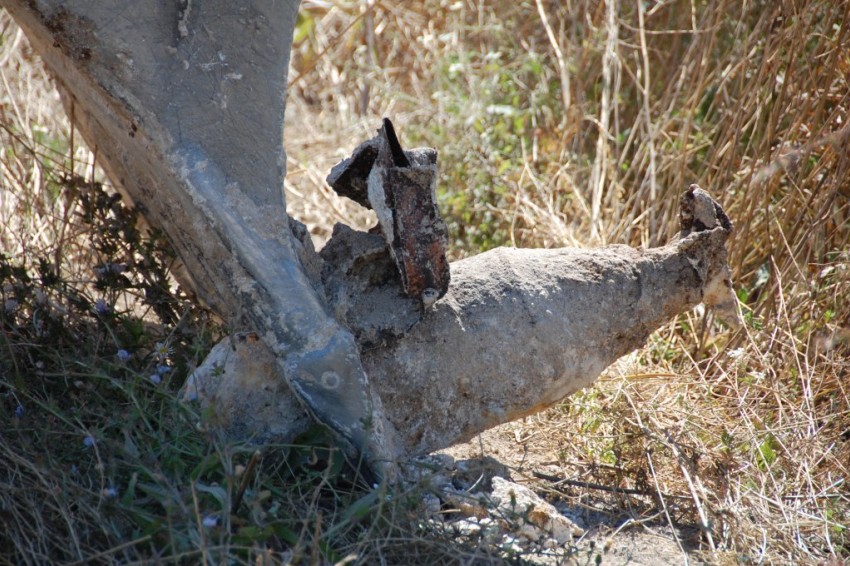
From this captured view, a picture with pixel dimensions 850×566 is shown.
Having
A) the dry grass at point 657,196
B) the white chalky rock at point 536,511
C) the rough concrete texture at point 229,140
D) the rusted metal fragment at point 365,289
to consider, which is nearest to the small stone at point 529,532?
the white chalky rock at point 536,511

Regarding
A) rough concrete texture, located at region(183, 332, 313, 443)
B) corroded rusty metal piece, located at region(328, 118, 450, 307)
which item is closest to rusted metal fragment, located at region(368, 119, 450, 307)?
corroded rusty metal piece, located at region(328, 118, 450, 307)

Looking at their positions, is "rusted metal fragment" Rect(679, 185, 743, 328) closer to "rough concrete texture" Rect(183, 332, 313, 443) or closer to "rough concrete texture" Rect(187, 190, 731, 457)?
"rough concrete texture" Rect(187, 190, 731, 457)

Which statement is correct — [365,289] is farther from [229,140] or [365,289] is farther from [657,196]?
[657,196]

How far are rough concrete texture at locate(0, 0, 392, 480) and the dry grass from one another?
304 mm

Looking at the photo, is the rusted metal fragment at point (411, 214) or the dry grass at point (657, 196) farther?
the dry grass at point (657, 196)

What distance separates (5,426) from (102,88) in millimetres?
875

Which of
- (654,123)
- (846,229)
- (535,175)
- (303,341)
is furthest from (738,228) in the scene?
(303,341)

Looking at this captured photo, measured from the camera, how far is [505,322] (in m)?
2.18

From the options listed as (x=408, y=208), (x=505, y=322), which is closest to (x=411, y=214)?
(x=408, y=208)

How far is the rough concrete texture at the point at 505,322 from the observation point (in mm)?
2123

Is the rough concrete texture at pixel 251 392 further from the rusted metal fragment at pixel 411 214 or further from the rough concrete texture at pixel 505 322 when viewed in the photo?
the rusted metal fragment at pixel 411 214

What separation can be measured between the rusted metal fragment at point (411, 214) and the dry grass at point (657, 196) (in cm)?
59

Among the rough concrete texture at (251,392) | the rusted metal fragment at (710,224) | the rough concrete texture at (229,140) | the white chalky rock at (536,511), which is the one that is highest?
the rough concrete texture at (229,140)

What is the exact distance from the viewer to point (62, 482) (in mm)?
1772
